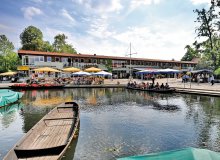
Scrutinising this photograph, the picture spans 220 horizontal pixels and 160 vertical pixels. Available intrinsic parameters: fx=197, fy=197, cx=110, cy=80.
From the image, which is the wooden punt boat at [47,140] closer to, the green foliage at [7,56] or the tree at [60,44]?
the green foliage at [7,56]

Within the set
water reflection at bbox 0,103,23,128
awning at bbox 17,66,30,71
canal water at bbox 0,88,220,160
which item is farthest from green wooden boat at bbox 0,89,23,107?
awning at bbox 17,66,30,71

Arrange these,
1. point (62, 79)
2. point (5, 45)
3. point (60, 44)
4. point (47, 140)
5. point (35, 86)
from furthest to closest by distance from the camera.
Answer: point (60, 44)
point (5, 45)
point (62, 79)
point (35, 86)
point (47, 140)

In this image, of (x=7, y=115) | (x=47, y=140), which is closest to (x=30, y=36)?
(x=7, y=115)

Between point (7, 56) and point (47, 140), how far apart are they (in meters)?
65.3

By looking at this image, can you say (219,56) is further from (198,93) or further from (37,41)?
(37,41)

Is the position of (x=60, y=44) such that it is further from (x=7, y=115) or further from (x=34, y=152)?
(x=34, y=152)

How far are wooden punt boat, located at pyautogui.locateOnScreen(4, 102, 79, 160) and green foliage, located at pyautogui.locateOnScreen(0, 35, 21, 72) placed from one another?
5739 cm

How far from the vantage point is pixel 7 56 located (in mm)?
65312

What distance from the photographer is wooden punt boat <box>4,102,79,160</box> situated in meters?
6.80

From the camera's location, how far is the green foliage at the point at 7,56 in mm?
63400

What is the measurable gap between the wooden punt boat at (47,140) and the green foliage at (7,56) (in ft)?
188

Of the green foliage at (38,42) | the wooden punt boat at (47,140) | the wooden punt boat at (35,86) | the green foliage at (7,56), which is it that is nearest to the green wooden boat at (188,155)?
the wooden punt boat at (47,140)

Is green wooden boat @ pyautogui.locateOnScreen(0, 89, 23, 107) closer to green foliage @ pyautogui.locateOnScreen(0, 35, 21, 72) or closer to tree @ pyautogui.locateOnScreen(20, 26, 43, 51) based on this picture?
green foliage @ pyautogui.locateOnScreen(0, 35, 21, 72)

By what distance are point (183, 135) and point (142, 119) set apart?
160 inches
